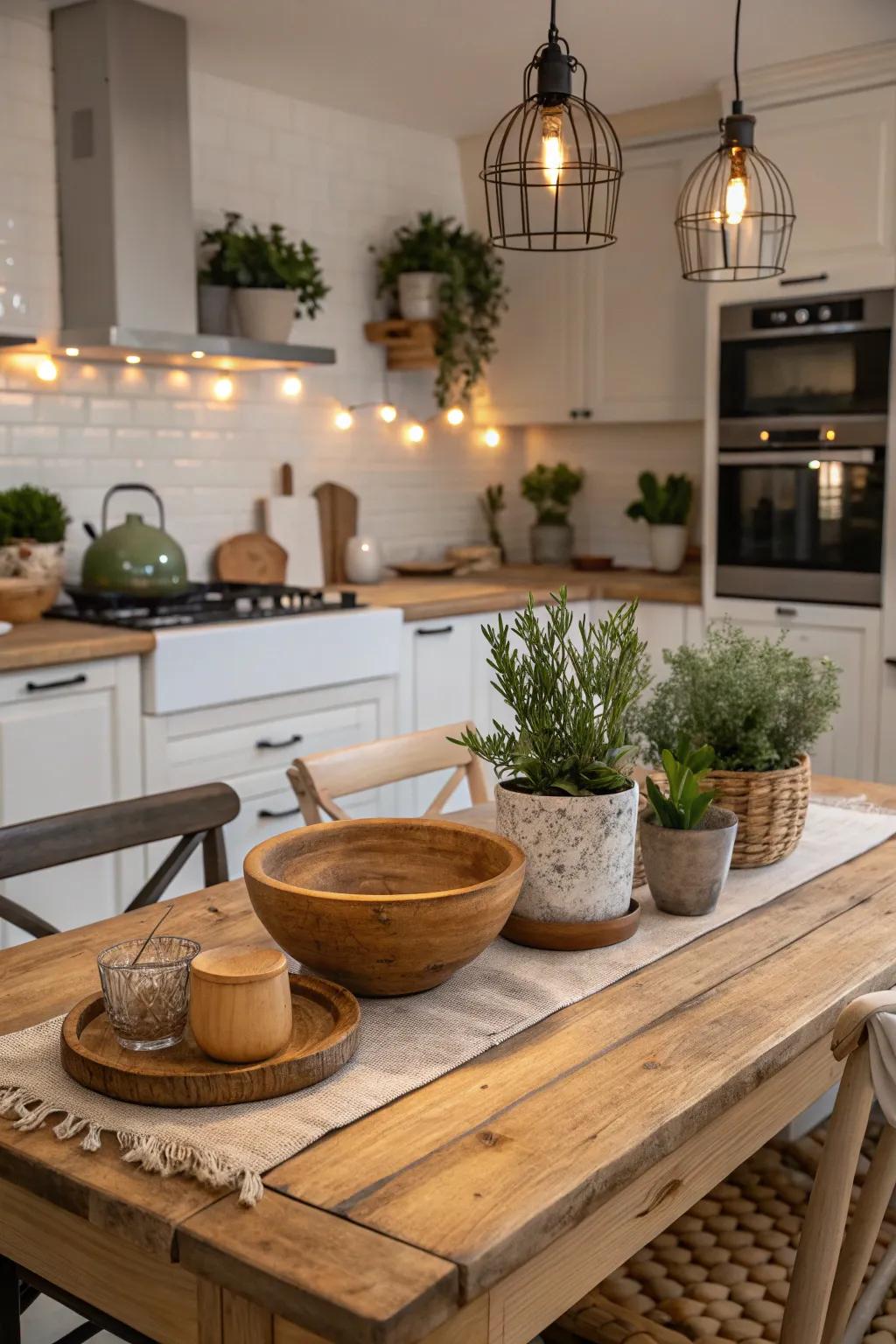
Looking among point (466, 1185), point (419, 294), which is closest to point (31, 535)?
point (419, 294)

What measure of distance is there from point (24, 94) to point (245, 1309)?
354 cm

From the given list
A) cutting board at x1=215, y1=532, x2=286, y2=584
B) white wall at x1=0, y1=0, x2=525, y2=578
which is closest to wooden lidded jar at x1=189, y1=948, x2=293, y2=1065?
white wall at x1=0, y1=0, x2=525, y2=578

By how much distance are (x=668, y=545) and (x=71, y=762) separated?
8.47ft

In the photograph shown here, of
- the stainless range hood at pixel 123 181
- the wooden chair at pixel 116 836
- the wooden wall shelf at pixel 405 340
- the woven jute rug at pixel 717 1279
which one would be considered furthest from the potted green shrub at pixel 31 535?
the woven jute rug at pixel 717 1279

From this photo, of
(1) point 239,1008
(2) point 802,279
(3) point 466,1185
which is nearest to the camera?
(3) point 466,1185

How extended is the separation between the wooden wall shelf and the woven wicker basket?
3.16 metres

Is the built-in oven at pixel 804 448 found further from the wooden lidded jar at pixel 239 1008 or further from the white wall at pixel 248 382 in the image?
the wooden lidded jar at pixel 239 1008

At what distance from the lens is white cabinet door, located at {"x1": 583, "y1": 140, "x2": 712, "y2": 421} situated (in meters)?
4.70

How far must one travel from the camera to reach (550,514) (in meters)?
5.40

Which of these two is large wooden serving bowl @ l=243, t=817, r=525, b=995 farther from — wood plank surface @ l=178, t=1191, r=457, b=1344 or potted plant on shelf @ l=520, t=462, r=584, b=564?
potted plant on shelf @ l=520, t=462, r=584, b=564

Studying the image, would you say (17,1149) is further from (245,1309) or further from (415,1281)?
(415,1281)

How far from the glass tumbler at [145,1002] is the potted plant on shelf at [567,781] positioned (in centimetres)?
45

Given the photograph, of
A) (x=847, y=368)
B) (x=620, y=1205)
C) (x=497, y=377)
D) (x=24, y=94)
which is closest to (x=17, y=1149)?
(x=620, y=1205)

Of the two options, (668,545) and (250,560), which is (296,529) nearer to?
(250,560)
